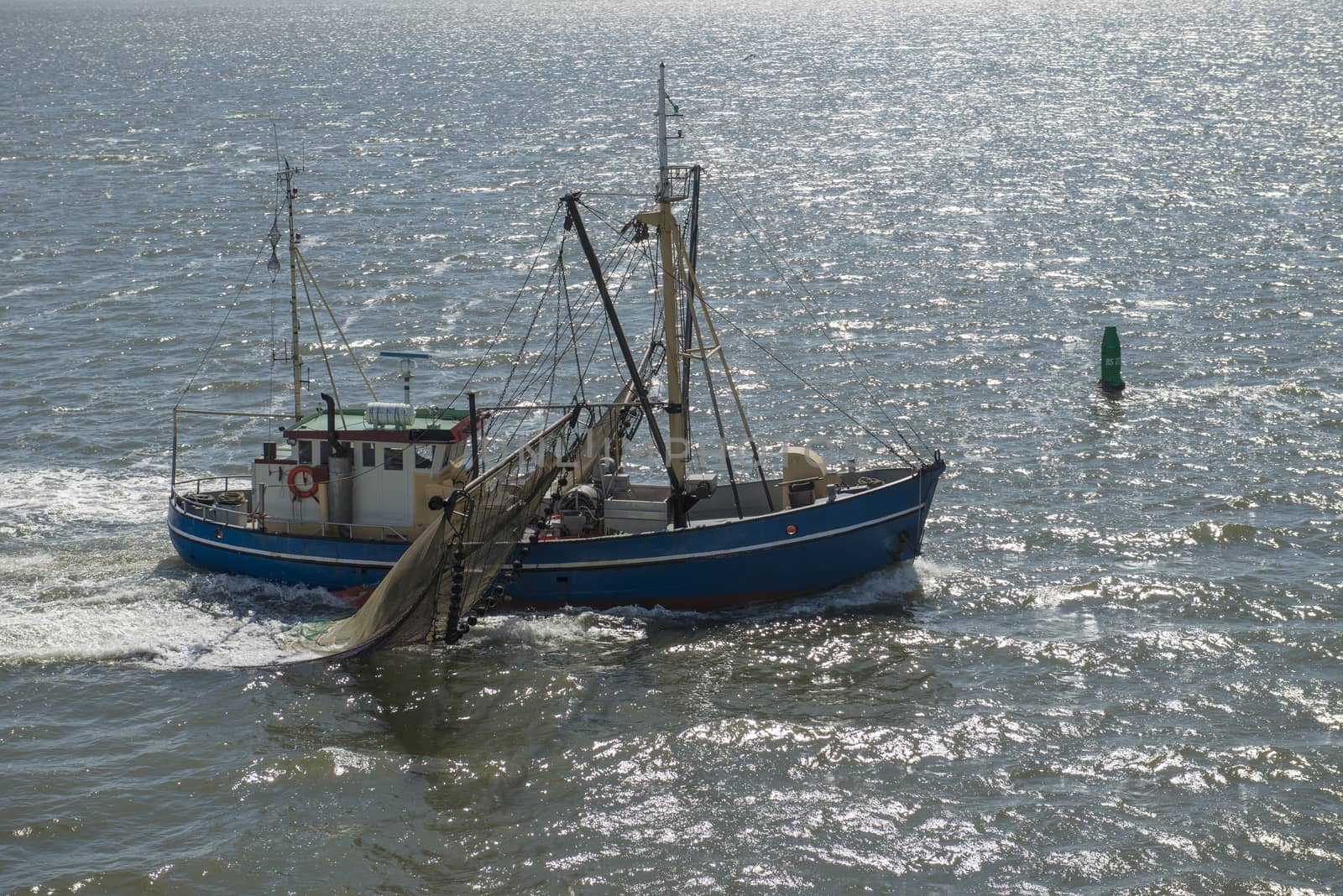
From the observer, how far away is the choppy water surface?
24422 millimetres

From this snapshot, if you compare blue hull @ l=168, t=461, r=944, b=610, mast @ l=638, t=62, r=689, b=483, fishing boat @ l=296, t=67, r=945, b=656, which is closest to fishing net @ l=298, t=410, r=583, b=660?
fishing boat @ l=296, t=67, r=945, b=656

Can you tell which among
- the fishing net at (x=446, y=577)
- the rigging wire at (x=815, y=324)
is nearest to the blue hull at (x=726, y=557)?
the fishing net at (x=446, y=577)

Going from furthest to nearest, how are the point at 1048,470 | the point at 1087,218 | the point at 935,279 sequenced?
1. the point at 1087,218
2. the point at 935,279
3. the point at 1048,470

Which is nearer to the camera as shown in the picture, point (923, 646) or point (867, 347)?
point (923, 646)

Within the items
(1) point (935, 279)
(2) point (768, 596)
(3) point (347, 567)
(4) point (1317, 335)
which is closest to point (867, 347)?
(1) point (935, 279)

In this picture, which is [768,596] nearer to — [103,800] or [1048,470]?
[1048,470]

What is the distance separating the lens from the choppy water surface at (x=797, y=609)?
24.4m

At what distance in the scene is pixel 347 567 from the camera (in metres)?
34.5

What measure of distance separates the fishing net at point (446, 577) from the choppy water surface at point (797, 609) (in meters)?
0.88

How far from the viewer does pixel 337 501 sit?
35312mm

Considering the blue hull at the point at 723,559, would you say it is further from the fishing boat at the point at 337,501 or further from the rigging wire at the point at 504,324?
the rigging wire at the point at 504,324

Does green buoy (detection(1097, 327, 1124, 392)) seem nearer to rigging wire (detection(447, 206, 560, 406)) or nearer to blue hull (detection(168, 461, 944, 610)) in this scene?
blue hull (detection(168, 461, 944, 610))

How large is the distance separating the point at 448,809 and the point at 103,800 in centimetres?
588

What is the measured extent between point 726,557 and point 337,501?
9.24m
